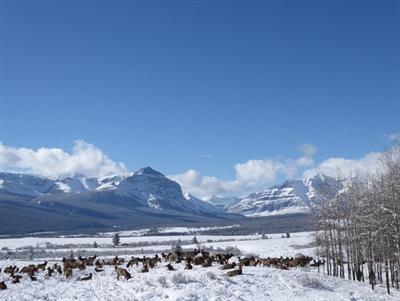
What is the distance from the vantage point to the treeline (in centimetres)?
3947

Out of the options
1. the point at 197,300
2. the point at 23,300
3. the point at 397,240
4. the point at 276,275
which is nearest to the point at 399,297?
the point at 397,240

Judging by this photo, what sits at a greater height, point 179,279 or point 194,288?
point 179,279

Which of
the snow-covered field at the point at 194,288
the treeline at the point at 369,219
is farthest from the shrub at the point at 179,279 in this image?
the treeline at the point at 369,219

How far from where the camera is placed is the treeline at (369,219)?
Answer: 129ft

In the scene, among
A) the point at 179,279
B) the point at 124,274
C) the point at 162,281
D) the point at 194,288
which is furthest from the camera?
the point at 124,274

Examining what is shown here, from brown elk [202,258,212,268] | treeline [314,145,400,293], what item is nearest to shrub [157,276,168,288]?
brown elk [202,258,212,268]

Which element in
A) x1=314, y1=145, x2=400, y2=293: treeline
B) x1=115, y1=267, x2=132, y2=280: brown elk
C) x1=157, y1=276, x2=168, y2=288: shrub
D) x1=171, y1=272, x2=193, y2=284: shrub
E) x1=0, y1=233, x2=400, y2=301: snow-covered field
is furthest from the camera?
x1=314, y1=145, x2=400, y2=293: treeline

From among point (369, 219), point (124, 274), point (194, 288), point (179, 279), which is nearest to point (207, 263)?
point (124, 274)

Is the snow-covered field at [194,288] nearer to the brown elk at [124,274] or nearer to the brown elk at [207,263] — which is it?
the brown elk at [124,274]

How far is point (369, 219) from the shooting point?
42.0 m

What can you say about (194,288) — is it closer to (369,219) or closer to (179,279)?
(179,279)

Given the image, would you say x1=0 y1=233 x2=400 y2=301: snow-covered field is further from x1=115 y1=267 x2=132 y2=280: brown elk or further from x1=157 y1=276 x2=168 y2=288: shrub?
x1=115 y1=267 x2=132 y2=280: brown elk

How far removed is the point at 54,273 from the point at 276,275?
A: 780 inches

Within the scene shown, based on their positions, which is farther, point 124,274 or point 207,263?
point 207,263
